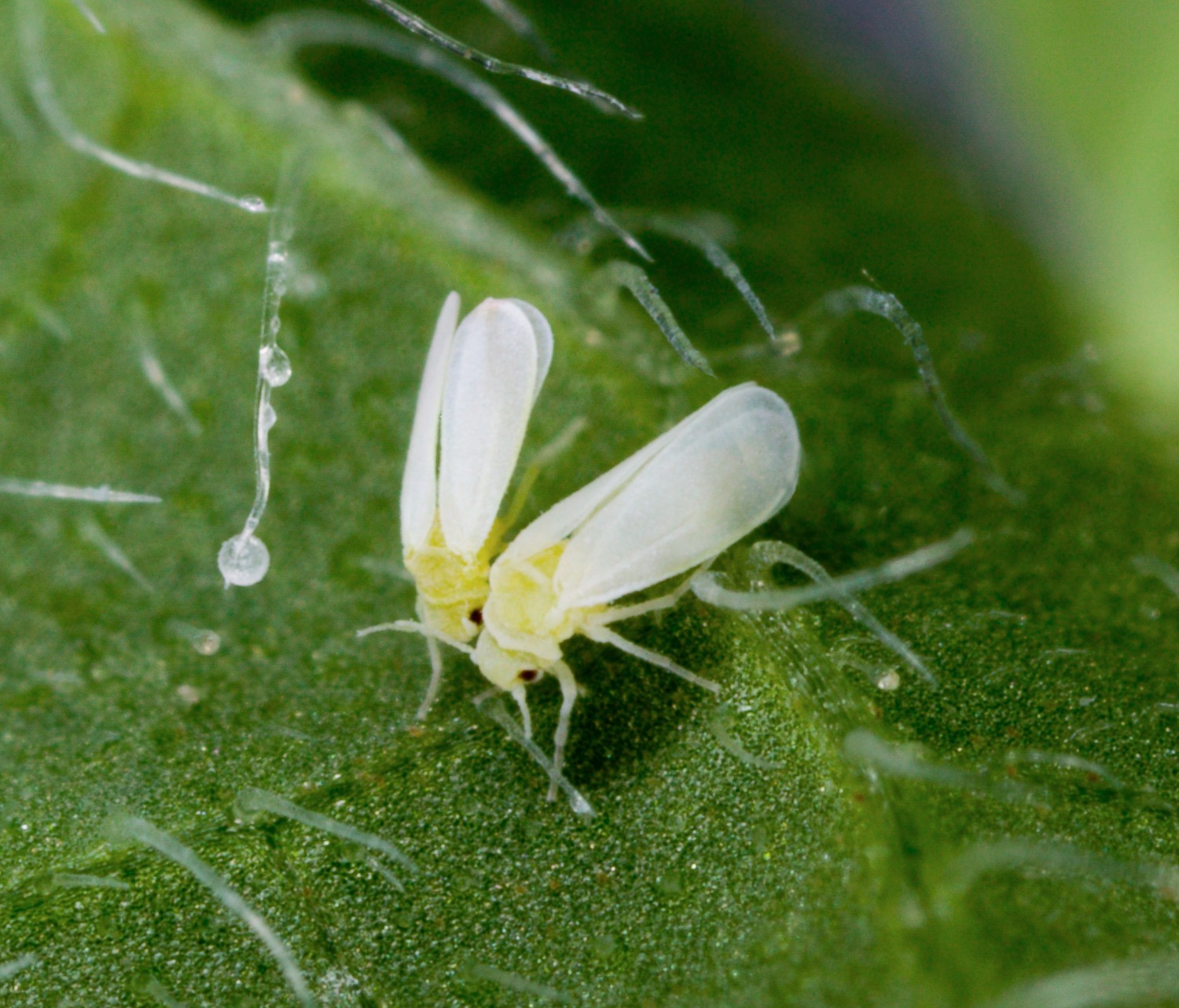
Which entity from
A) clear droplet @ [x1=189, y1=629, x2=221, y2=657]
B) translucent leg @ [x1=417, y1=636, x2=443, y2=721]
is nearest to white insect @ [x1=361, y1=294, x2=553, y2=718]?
translucent leg @ [x1=417, y1=636, x2=443, y2=721]

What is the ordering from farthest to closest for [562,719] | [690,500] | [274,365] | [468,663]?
[274,365] → [468,663] → [690,500] → [562,719]

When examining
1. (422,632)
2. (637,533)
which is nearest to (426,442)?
(422,632)

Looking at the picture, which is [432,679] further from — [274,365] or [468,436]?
[274,365]

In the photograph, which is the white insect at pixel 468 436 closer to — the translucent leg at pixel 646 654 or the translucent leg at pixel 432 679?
the translucent leg at pixel 432 679

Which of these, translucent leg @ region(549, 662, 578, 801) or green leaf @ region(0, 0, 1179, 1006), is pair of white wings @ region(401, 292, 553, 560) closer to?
green leaf @ region(0, 0, 1179, 1006)

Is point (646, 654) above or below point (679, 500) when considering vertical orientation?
below

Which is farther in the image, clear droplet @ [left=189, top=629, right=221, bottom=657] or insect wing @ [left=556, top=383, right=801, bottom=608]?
clear droplet @ [left=189, top=629, right=221, bottom=657]

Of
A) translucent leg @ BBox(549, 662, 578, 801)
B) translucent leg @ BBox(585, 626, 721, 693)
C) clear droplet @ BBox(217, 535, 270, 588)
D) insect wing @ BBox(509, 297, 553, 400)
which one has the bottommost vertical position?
clear droplet @ BBox(217, 535, 270, 588)

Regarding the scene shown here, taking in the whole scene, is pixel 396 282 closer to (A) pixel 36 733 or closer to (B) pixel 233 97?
(B) pixel 233 97
